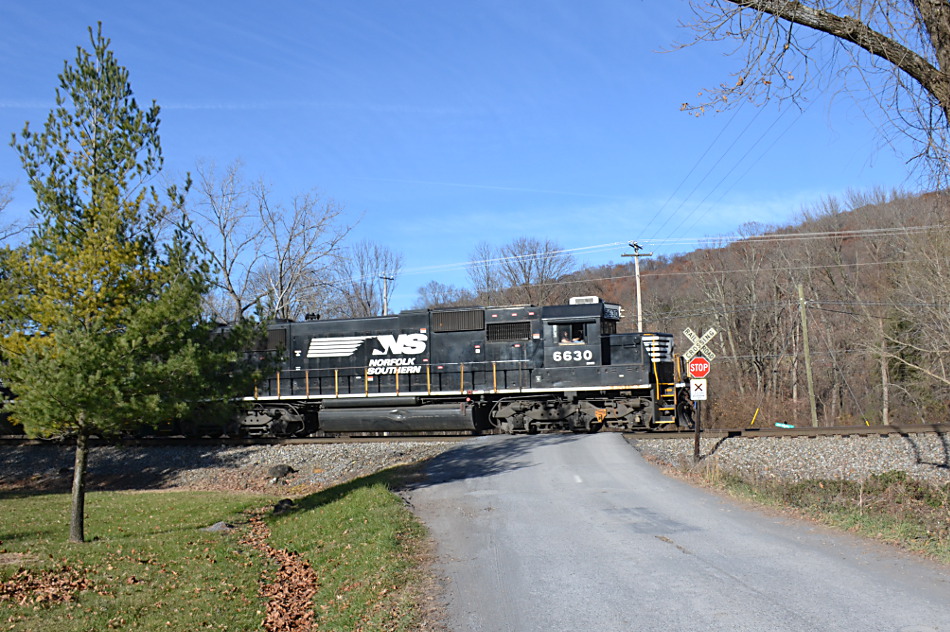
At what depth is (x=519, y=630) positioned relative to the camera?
224 inches

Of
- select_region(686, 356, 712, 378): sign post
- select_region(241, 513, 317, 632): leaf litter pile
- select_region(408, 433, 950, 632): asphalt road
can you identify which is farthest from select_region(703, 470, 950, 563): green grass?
select_region(241, 513, 317, 632): leaf litter pile

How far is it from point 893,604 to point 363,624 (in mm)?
4469

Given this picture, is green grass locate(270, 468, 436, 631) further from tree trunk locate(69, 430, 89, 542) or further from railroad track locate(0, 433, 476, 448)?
railroad track locate(0, 433, 476, 448)

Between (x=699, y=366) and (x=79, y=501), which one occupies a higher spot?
(x=699, y=366)

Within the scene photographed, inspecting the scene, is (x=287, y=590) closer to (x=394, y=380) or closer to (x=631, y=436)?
(x=631, y=436)

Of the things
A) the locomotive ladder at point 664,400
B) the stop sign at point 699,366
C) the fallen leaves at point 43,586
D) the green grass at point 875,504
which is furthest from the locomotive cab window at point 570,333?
the fallen leaves at point 43,586

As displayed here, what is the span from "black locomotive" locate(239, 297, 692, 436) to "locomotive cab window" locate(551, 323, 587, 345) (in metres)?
0.03

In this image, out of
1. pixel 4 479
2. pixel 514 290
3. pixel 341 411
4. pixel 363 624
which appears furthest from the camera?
pixel 514 290

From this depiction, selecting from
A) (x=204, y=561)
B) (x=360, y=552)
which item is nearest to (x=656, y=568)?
(x=360, y=552)

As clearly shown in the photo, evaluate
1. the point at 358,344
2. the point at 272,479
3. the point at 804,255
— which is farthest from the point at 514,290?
the point at 272,479

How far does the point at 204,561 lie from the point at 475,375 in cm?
1225

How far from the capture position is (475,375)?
71.8ft

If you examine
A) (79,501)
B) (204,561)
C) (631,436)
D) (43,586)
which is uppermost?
(631,436)

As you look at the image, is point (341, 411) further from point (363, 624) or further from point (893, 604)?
point (893, 604)
